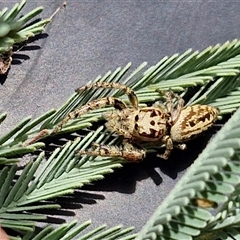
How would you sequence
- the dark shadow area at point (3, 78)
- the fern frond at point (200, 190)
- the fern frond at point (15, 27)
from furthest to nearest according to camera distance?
the dark shadow area at point (3, 78), the fern frond at point (15, 27), the fern frond at point (200, 190)

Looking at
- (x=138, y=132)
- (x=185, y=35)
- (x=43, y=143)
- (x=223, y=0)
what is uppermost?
(x=223, y=0)

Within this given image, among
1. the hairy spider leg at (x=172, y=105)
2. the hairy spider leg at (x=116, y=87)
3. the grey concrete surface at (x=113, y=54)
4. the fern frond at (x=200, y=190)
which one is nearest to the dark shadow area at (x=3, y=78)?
the grey concrete surface at (x=113, y=54)

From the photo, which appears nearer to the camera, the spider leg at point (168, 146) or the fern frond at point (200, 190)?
the fern frond at point (200, 190)

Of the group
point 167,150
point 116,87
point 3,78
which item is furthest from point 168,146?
point 3,78

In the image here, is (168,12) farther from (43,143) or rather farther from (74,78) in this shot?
(43,143)

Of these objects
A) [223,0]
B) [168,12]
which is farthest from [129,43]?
[223,0]

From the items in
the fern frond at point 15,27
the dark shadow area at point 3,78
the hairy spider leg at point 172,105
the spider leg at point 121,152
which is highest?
the hairy spider leg at point 172,105

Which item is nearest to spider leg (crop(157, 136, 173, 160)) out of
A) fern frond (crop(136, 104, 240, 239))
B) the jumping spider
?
the jumping spider

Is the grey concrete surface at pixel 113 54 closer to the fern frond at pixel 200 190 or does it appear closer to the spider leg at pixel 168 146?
the spider leg at pixel 168 146
